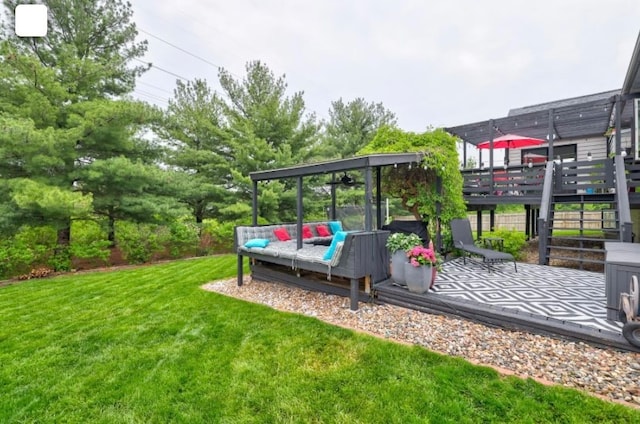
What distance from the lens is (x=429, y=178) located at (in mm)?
6590

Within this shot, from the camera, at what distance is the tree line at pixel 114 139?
6625 millimetres

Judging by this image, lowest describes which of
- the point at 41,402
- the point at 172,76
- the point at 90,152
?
the point at 41,402

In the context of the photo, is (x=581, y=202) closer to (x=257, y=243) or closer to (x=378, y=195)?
(x=378, y=195)

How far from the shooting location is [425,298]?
3842 mm

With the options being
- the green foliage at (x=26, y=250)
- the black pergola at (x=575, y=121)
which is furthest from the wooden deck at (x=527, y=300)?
the green foliage at (x=26, y=250)

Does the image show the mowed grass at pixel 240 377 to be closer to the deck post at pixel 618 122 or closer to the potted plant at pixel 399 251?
the potted plant at pixel 399 251

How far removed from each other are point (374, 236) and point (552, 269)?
3874 millimetres

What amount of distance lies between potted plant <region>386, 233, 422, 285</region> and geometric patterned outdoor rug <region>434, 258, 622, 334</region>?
0.58 metres

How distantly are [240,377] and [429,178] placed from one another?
564 centimetres

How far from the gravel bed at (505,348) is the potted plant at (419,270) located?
357 mm

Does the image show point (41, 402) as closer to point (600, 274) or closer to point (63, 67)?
point (600, 274)

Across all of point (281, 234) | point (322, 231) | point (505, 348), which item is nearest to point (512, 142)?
point (322, 231)

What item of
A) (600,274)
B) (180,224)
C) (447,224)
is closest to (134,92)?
(180,224)

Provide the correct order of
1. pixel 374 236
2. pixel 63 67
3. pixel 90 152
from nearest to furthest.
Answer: pixel 374 236, pixel 63 67, pixel 90 152
